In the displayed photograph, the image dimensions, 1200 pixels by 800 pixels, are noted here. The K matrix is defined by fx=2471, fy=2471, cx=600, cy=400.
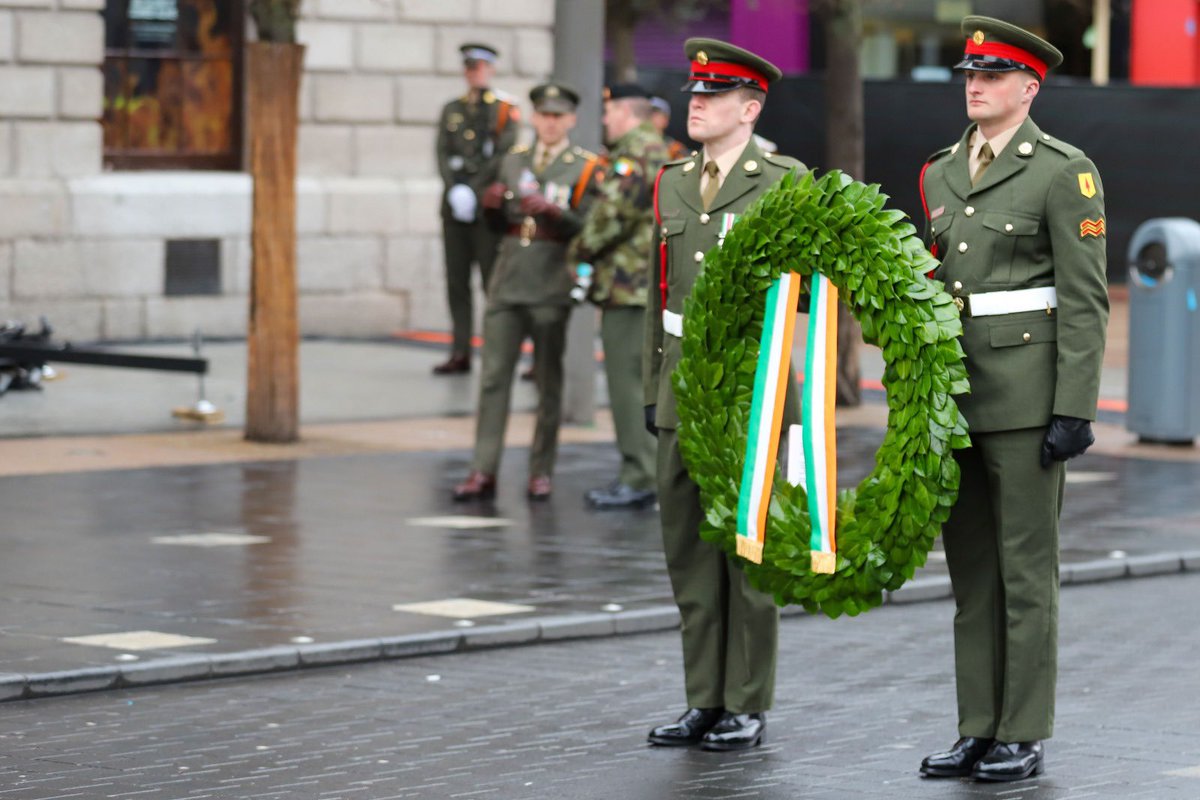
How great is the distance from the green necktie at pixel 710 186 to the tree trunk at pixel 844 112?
9.00 meters

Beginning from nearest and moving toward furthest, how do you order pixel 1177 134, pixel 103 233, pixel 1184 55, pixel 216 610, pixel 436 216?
pixel 216 610, pixel 103 233, pixel 436 216, pixel 1177 134, pixel 1184 55

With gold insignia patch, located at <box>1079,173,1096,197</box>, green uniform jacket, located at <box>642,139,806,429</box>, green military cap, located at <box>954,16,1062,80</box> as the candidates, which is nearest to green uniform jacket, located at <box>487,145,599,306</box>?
green uniform jacket, located at <box>642,139,806,429</box>

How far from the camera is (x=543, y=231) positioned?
11.9 metres

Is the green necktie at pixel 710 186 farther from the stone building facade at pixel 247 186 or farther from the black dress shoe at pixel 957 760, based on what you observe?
the stone building facade at pixel 247 186

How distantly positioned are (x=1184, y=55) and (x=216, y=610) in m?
23.3

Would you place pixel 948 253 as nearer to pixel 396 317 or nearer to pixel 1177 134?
pixel 396 317

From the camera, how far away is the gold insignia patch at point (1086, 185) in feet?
21.3

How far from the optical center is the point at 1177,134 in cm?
2611

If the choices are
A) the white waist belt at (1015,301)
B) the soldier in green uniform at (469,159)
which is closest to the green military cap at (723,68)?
the white waist belt at (1015,301)

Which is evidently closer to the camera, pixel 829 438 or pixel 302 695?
pixel 829 438

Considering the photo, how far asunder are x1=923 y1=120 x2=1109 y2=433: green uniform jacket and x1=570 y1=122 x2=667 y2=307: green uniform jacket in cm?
494

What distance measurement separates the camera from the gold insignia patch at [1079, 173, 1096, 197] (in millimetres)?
6496

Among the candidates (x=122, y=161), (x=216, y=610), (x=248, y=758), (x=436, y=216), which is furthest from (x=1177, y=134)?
(x=248, y=758)

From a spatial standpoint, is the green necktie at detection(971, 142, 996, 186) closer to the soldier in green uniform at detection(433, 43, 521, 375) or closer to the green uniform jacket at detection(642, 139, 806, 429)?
the green uniform jacket at detection(642, 139, 806, 429)
